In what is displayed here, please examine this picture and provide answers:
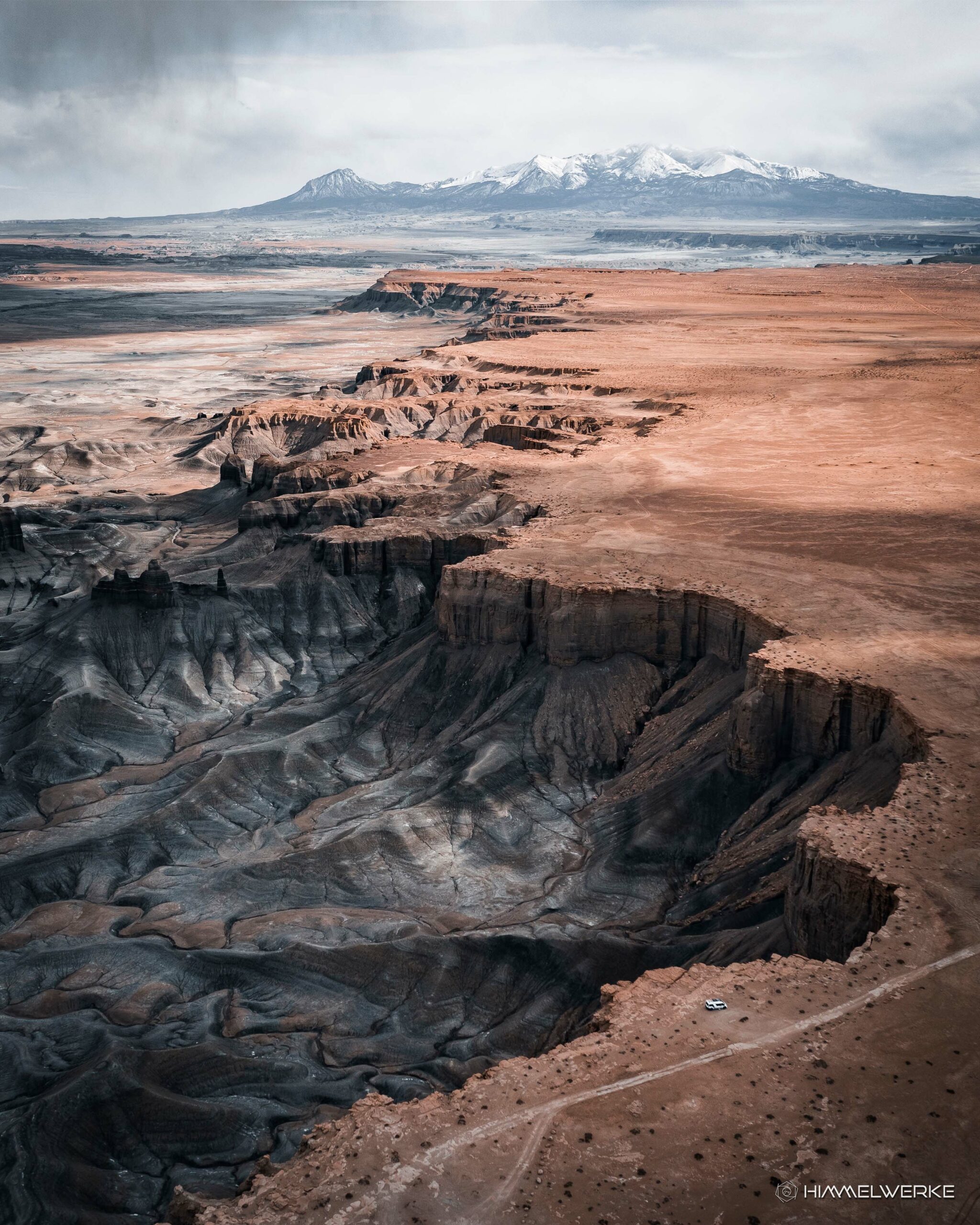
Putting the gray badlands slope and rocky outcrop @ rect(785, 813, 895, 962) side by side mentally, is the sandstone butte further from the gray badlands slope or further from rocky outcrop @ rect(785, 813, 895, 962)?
the gray badlands slope

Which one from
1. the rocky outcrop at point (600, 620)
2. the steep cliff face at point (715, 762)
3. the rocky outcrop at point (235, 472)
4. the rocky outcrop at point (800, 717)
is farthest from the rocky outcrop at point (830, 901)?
the rocky outcrop at point (235, 472)

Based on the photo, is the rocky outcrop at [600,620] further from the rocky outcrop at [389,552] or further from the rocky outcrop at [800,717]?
the rocky outcrop at [389,552]

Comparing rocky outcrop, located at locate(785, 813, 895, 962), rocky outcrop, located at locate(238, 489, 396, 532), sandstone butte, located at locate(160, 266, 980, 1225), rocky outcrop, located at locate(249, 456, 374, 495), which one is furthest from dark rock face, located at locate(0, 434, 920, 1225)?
rocky outcrop, located at locate(249, 456, 374, 495)

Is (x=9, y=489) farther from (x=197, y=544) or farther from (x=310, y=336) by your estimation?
(x=310, y=336)

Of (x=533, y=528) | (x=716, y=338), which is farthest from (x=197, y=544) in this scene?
(x=716, y=338)

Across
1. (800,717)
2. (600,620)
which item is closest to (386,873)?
(600,620)

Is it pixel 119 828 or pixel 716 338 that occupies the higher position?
pixel 716 338
